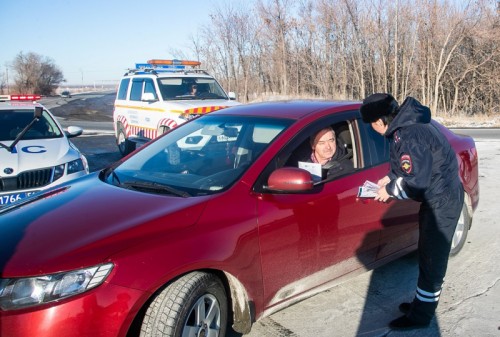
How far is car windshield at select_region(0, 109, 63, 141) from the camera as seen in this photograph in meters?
6.85

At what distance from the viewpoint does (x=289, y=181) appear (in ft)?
9.92

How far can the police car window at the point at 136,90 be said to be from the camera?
10734 millimetres

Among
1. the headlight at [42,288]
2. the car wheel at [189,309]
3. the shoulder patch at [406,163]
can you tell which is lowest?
the car wheel at [189,309]

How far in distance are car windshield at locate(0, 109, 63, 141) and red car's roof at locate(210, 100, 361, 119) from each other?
12.7 ft

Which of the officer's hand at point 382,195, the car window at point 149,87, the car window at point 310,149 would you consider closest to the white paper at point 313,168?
the car window at point 310,149

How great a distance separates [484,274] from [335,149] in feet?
6.11

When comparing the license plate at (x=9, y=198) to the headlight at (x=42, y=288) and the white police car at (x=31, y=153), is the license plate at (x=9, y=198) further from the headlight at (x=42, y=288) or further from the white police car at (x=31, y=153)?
the headlight at (x=42, y=288)

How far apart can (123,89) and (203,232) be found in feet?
32.1

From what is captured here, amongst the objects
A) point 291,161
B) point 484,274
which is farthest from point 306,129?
Result: point 484,274

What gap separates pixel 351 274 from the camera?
12.1ft

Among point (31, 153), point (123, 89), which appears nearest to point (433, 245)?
point (31, 153)

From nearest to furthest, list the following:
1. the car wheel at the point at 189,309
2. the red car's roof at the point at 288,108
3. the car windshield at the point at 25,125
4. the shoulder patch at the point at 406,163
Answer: the car wheel at the point at 189,309
the shoulder patch at the point at 406,163
the red car's roof at the point at 288,108
the car windshield at the point at 25,125

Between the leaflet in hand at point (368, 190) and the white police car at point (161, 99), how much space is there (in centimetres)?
570

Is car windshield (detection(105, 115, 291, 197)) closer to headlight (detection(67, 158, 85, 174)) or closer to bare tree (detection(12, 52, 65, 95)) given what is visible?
headlight (detection(67, 158, 85, 174))
